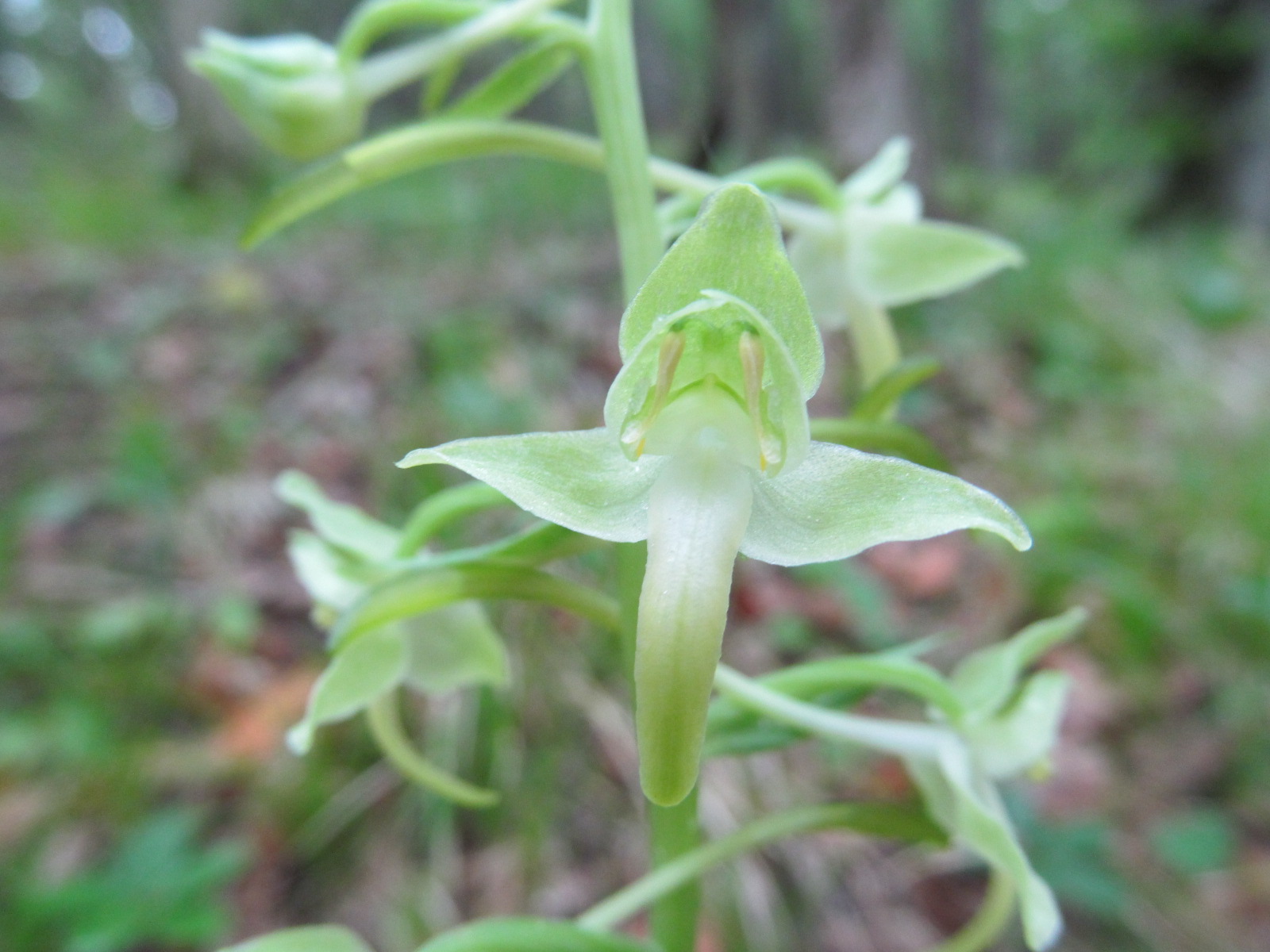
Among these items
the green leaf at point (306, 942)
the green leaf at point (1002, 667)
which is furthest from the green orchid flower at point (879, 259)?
the green leaf at point (306, 942)

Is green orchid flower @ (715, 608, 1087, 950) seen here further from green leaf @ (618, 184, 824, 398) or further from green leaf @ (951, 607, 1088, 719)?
green leaf @ (618, 184, 824, 398)

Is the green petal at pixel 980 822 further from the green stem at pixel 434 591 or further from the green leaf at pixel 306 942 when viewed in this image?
the green leaf at pixel 306 942

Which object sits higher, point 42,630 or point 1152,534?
point 42,630

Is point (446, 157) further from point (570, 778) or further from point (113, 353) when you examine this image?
point (113, 353)

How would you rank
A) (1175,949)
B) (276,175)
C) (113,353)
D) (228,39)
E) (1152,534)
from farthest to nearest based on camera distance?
(276,175), (113,353), (1152,534), (1175,949), (228,39)

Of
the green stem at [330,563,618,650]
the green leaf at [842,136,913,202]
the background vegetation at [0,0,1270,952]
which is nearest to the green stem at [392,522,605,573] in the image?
the green stem at [330,563,618,650]

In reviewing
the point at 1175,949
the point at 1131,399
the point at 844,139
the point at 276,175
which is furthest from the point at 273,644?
the point at 276,175

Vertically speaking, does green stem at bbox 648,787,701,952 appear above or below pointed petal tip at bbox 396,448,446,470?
below
